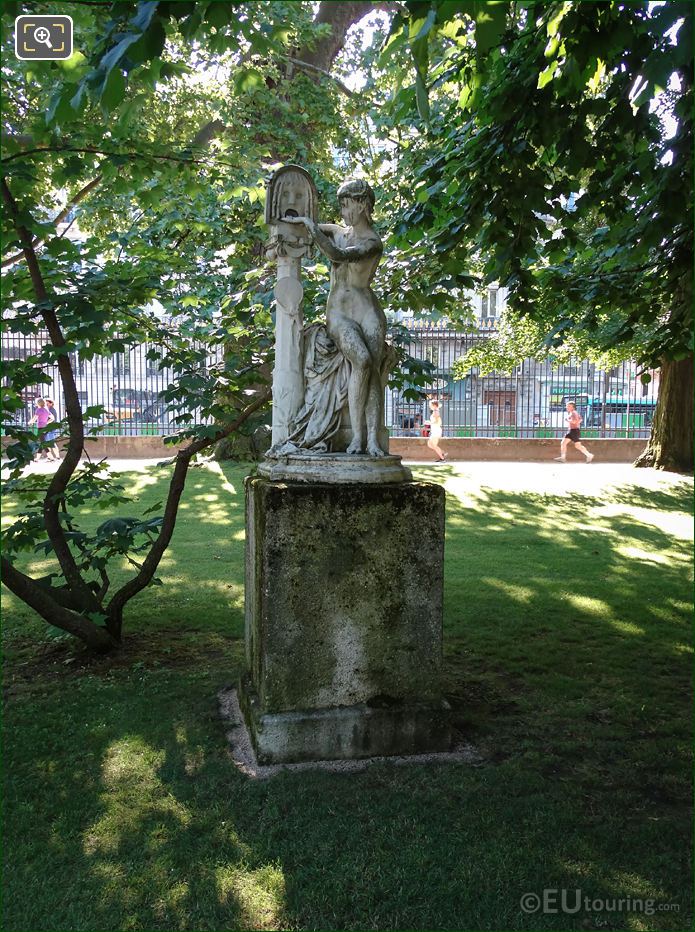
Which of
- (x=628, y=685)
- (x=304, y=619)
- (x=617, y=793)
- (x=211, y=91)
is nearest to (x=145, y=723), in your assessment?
(x=304, y=619)

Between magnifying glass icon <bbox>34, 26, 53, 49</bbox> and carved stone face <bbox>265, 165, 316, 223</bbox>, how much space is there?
4.65 ft

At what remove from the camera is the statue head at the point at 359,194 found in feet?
14.0

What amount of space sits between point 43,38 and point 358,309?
7.46 ft

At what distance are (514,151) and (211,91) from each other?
991 centimetres

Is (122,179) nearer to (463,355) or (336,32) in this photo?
(336,32)

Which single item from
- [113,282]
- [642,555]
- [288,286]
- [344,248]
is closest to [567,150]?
[344,248]

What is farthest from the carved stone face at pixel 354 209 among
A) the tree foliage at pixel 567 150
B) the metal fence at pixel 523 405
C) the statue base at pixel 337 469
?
the metal fence at pixel 523 405

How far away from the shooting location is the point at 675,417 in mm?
15438

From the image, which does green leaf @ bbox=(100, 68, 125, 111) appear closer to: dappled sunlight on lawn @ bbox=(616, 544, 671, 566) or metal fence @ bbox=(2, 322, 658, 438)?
dappled sunlight on lawn @ bbox=(616, 544, 671, 566)

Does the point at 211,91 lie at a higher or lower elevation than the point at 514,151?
higher

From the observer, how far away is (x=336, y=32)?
14094 mm

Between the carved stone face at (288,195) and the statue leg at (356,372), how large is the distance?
86 centimetres

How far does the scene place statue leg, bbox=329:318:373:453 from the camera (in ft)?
13.8

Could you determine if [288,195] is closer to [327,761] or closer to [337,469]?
[337,469]
